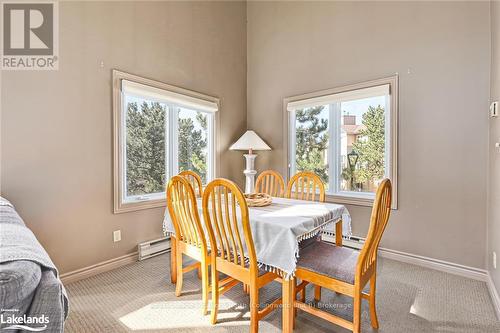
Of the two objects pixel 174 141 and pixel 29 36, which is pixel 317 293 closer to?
pixel 174 141

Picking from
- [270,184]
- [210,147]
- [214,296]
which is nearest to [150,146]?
[210,147]

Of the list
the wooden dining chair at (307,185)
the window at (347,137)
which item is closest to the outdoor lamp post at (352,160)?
the window at (347,137)

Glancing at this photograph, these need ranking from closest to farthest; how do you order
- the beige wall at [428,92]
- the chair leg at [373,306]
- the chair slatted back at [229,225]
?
the chair slatted back at [229,225], the chair leg at [373,306], the beige wall at [428,92]

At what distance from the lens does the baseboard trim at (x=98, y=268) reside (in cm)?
235

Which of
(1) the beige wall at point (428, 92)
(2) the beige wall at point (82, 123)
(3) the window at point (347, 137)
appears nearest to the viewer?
(2) the beige wall at point (82, 123)

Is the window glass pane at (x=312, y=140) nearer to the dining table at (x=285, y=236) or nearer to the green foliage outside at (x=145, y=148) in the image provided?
the dining table at (x=285, y=236)

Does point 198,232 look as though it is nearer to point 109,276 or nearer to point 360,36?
point 109,276

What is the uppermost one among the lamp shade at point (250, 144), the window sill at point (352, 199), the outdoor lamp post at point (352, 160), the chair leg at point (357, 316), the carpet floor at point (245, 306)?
the lamp shade at point (250, 144)

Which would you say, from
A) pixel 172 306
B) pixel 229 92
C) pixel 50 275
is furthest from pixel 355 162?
pixel 50 275

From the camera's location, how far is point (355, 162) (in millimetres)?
3281

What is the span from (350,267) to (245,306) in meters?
0.88

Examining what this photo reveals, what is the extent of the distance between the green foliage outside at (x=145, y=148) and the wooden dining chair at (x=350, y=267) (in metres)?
2.04

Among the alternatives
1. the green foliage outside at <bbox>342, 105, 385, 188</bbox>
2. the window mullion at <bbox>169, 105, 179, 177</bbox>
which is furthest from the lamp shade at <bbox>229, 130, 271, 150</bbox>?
the green foliage outside at <bbox>342, 105, 385, 188</bbox>

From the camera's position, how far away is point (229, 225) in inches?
62.9
